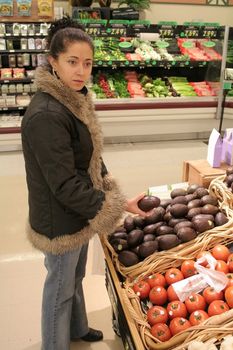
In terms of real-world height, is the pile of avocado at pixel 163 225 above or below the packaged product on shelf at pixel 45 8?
below

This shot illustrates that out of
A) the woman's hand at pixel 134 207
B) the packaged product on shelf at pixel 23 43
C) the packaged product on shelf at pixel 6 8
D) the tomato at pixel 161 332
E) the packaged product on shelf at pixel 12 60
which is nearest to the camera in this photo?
the tomato at pixel 161 332

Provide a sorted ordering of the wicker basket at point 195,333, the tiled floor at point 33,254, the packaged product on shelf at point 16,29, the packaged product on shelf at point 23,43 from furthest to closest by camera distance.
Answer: the packaged product on shelf at point 23,43
the packaged product on shelf at point 16,29
the tiled floor at point 33,254
the wicker basket at point 195,333

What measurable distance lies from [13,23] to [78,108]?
425cm

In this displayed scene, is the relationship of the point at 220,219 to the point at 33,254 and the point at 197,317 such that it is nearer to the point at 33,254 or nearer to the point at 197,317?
the point at 197,317

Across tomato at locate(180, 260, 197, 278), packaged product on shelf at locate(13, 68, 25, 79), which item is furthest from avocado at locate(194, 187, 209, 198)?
packaged product on shelf at locate(13, 68, 25, 79)

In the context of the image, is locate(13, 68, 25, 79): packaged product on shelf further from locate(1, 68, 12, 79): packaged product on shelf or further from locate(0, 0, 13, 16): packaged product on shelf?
locate(0, 0, 13, 16): packaged product on shelf

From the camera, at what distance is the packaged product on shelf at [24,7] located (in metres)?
5.08

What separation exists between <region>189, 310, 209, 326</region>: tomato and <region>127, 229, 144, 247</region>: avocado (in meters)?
0.52

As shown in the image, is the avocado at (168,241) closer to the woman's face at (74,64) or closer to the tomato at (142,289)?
the tomato at (142,289)

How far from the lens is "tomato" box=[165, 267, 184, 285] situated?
1740 mm

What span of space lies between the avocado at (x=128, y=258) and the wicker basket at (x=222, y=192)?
1.99 ft

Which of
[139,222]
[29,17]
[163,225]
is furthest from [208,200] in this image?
[29,17]

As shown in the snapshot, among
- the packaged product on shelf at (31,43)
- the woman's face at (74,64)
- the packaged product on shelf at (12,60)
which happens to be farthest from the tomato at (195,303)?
the packaged product on shelf at (12,60)

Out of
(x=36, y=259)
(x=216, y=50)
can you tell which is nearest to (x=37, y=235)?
(x=36, y=259)
